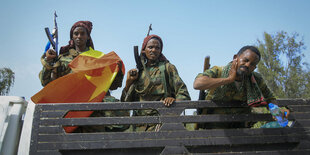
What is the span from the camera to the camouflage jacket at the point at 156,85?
350 cm

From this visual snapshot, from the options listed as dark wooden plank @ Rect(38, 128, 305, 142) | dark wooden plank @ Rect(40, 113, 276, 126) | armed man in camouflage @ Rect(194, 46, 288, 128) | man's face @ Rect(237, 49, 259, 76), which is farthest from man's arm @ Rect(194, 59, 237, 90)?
dark wooden plank @ Rect(38, 128, 305, 142)

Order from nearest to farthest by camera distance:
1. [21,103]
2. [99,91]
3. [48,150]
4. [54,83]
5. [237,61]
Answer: [48,150] → [21,103] → [237,61] → [54,83] → [99,91]

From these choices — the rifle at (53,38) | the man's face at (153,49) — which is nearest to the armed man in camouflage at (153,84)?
the man's face at (153,49)

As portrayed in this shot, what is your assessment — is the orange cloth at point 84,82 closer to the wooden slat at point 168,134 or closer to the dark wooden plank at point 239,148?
the wooden slat at point 168,134

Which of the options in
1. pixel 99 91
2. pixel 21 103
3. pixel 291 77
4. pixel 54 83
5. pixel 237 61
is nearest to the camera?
pixel 21 103

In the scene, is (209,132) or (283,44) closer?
(209,132)

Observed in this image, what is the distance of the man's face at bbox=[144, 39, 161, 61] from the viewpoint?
3797 mm

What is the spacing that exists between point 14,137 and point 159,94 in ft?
6.03

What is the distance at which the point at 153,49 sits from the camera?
3.80m

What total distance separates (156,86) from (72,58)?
145 cm

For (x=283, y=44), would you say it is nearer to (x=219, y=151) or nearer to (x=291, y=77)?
(x=291, y=77)

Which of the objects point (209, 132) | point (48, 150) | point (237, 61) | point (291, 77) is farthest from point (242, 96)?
point (291, 77)

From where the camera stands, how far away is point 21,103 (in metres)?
2.46

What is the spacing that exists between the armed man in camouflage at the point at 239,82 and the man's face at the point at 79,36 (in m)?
2.21
